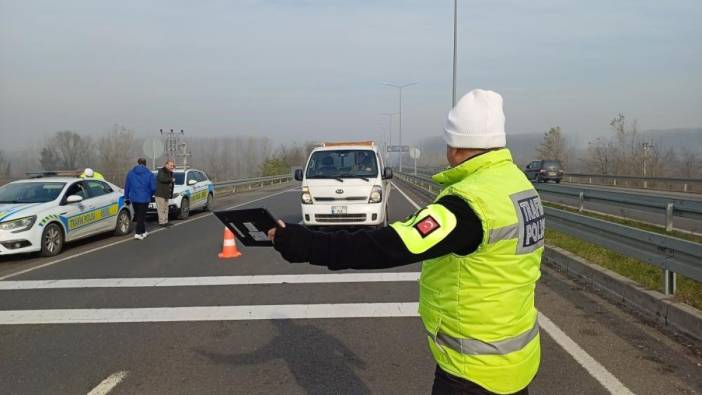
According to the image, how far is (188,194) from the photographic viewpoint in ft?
57.3

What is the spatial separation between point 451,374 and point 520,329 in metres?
0.33

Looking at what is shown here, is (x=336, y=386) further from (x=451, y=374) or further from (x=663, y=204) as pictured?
(x=663, y=204)

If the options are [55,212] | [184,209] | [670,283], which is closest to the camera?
[670,283]

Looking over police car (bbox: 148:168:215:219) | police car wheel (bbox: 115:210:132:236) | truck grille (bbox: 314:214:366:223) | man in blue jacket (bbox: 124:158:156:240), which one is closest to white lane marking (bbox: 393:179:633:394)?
truck grille (bbox: 314:214:366:223)

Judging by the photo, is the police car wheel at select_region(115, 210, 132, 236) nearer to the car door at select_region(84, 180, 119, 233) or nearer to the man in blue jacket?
the car door at select_region(84, 180, 119, 233)

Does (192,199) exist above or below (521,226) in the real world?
below

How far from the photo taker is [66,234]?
35.1ft

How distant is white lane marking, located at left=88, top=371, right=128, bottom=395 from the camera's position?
3999 millimetres

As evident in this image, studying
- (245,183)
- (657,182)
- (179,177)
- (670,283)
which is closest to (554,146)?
(657,182)

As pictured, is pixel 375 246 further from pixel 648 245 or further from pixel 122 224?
pixel 122 224

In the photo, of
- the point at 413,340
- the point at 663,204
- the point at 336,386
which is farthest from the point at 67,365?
the point at 663,204

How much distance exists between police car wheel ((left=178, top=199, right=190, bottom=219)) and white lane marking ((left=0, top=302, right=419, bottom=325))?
35.3ft

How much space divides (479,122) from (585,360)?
3263 mm

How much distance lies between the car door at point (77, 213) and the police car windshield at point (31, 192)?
0.79 feet
